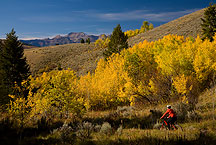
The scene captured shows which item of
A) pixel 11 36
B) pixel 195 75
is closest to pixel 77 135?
pixel 195 75

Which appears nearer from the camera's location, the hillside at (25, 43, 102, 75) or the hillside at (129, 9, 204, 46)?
the hillside at (129, 9, 204, 46)

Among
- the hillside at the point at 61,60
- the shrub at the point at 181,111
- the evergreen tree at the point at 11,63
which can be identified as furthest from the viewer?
the hillside at the point at 61,60

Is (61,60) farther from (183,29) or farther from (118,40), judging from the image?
(183,29)

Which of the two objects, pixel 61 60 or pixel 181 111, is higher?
pixel 61 60

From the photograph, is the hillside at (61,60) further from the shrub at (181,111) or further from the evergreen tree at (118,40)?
the shrub at (181,111)

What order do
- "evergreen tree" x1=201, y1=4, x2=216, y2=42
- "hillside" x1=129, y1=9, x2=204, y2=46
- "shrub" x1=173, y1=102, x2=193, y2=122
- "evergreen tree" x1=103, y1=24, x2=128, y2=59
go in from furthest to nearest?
1. "hillside" x1=129, y1=9, x2=204, y2=46
2. "evergreen tree" x1=103, y1=24, x2=128, y2=59
3. "evergreen tree" x1=201, y1=4, x2=216, y2=42
4. "shrub" x1=173, y1=102, x2=193, y2=122

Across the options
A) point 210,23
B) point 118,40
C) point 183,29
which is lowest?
point 118,40

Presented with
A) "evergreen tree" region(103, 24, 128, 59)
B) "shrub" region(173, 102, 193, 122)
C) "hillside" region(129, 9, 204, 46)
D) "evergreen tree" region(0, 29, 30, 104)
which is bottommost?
"shrub" region(173, 102, 193, 122)

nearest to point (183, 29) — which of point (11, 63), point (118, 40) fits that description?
point (118, 40)

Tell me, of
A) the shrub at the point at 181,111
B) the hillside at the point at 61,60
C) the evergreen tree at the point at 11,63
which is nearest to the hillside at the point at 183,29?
the hillside at the point at 61,60

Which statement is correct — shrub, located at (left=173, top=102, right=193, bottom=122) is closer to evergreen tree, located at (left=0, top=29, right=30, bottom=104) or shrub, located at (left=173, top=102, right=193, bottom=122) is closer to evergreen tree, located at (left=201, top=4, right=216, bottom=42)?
evergreen tree, located at (left=0, top=29, right=30, bottom=104)

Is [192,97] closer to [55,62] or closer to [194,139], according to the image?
[194,139]

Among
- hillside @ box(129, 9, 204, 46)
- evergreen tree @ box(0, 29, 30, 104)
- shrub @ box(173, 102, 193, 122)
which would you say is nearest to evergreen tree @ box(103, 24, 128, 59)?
evergreen tree @ box(0, 29, 30, 104)

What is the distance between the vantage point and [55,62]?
7369 cm
